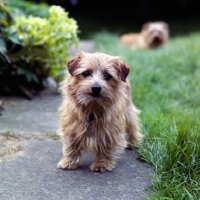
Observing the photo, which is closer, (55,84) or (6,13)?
(6,13)

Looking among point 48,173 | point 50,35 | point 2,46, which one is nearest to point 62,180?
point 48,173

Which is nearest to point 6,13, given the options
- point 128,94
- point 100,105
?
point 128,94

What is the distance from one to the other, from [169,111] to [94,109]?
2.30 m

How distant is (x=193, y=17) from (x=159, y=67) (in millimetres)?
11119

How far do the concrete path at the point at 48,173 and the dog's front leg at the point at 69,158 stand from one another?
0.06 meters

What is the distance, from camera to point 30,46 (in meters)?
5.71

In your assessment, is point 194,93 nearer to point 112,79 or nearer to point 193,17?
point 112,79

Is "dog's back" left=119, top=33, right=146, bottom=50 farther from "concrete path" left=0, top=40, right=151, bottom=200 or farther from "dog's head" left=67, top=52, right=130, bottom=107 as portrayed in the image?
"dog's head" left=67, top=52, right=130, bottom=107

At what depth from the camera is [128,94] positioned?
13.4 ft

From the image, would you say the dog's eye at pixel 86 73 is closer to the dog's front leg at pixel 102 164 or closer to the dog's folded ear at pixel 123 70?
the dog's folded ear at pixel 123 70

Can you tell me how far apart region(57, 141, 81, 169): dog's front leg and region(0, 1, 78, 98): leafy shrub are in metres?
2.21

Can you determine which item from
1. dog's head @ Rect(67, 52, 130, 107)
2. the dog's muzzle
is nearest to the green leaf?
dog's head @ Rect(67, 52, 130, 107)

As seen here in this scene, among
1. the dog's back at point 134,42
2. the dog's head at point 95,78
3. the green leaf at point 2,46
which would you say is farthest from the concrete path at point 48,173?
the dog's back at point 134,42

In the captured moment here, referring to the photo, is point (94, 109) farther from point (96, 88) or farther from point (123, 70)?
point (123, 70)
